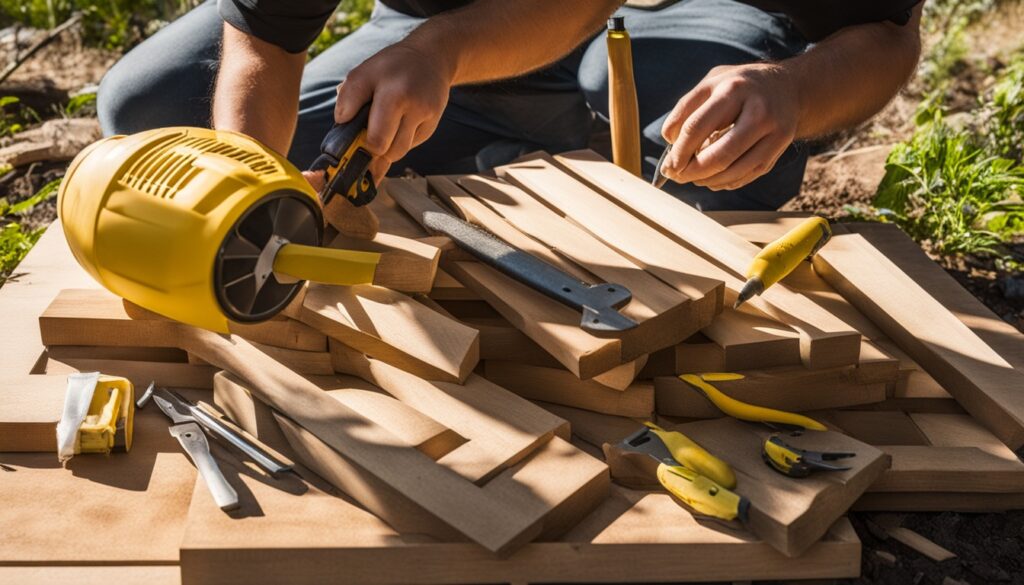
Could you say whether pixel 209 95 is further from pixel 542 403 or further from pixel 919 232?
pixel 919 232

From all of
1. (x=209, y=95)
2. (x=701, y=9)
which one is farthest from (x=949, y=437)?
(x=209, y=95)

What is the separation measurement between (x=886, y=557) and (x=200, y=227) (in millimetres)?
1397

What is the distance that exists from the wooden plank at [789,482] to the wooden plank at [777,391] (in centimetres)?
7

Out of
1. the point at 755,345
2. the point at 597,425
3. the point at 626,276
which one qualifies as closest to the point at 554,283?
the point at 626,276

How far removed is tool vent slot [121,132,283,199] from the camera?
184cm

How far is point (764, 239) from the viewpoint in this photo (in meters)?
2.70

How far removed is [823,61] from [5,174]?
3161mm

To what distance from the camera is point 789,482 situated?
1.82 metres

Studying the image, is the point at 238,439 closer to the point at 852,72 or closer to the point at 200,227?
the point at 200,227

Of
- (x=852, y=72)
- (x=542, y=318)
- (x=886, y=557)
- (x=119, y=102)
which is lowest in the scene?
(x=886, y=557)

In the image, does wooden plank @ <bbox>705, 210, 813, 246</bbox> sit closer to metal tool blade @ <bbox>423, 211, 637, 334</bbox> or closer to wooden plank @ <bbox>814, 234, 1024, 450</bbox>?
wooden plank @ <bbox>814, 234, 1024, 450</bbox>

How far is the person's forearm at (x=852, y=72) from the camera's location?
2541 mm

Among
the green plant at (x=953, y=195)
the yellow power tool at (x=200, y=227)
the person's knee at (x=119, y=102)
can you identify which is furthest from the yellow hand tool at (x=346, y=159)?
the green plant at (x=953, y=195)

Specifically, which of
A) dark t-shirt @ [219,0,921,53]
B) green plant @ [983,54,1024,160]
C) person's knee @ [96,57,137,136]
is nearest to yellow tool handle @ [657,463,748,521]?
dark t-shirt @ [219,0,921,53]
